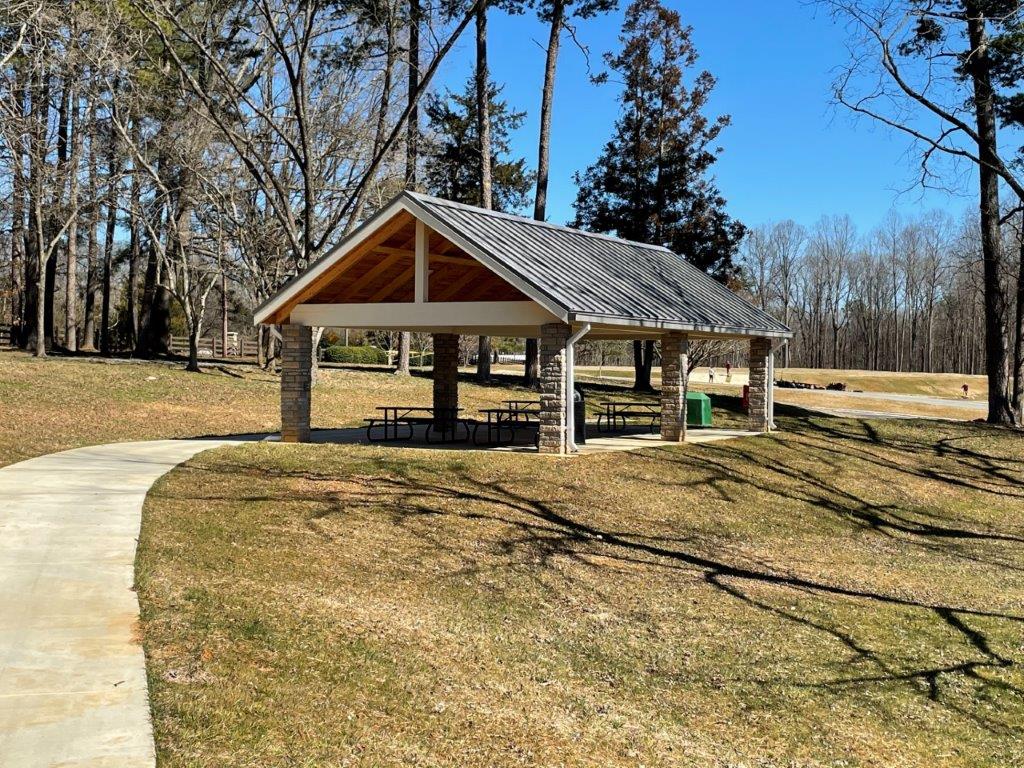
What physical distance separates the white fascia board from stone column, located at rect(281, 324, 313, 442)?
1.99 ft

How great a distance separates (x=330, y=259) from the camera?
46.1ft

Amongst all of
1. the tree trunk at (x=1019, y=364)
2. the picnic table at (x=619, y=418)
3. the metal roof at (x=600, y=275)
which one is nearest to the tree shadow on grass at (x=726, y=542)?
the metal roof at (x=600, y=275)

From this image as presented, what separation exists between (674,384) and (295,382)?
6626mm

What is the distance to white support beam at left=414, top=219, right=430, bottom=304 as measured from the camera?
45.2 ft

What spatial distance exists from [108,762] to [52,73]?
2418 cm

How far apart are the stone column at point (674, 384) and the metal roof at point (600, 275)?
0.55 meters

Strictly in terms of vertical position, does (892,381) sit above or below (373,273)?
below

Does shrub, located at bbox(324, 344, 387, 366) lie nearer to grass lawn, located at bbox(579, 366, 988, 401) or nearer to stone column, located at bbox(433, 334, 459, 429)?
grass lawn, located at bbox(579, 366, 988, 401)

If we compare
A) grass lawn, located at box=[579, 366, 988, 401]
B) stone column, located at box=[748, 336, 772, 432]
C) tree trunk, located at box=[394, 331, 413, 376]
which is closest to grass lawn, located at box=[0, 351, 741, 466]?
tree trunk, located at box=[394, 331, 413, 376]

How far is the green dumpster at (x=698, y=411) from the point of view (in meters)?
20.6

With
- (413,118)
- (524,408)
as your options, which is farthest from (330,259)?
(413,118)

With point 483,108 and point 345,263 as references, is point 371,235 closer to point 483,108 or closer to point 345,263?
point 345,263

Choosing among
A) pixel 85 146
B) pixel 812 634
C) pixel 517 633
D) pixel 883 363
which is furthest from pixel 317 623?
pixel 883 363

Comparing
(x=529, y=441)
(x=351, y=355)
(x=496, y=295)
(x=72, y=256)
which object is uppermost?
(x=72, y=256)
